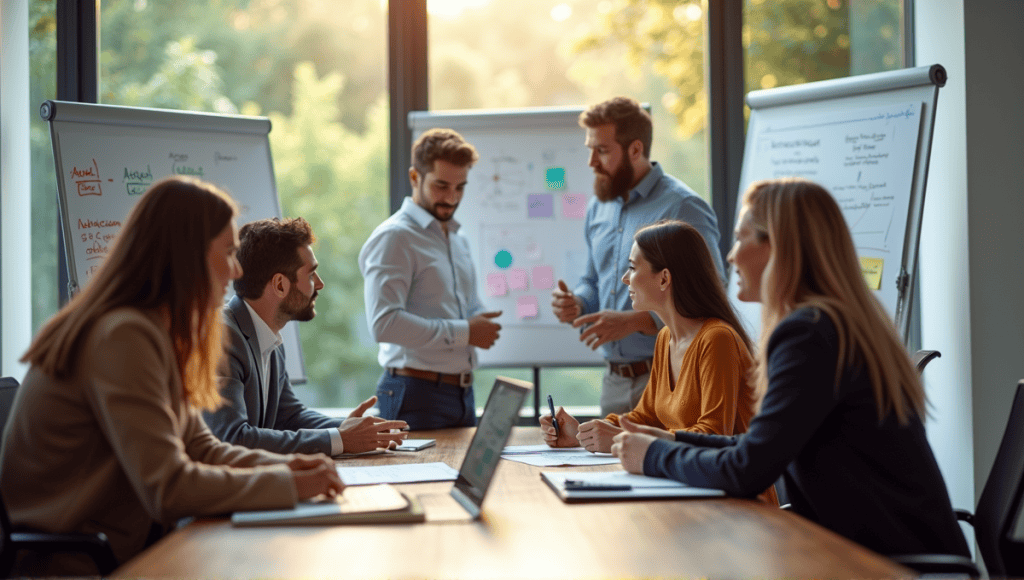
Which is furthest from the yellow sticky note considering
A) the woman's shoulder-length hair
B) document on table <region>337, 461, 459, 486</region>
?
the woman's shoulder-length hair

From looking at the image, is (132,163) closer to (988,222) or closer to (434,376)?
(434,376)

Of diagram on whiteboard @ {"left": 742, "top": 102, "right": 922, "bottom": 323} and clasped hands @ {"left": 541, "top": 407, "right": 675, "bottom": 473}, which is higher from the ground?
diagram on whiteboard @ {"left": 742, "top": 102, "right": 922, "bottom": 323}

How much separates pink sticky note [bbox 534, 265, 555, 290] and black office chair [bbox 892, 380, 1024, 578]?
6.83 feet

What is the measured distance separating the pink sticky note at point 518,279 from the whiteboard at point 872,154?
904 millimetres

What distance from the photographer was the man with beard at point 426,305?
309cm

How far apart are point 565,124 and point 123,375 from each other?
2.66m

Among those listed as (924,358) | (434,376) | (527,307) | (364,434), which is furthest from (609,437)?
(527,307)

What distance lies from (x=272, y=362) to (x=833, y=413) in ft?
5.01

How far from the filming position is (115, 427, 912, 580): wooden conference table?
1143 millimetres

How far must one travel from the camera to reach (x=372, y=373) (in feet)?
12.6

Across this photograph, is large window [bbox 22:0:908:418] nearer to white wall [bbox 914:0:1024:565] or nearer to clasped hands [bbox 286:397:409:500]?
white wall [bbox 914:0:1024:565]

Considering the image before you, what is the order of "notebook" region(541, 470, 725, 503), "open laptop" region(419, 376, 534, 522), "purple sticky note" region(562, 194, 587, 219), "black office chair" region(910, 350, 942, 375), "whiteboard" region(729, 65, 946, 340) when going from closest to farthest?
1. "open laptop" region(419, 376, 534, 522)
2. "notebook" region(541, 470, 725, 503)
3. "black office chair" region(910, 350, 942, 375)
4. "whiteboard" region(729, 65, 946, 340)
5. "purple sticky note" region(562, 194, 587, 219)

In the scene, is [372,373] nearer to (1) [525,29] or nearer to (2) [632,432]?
(1) [525,29]

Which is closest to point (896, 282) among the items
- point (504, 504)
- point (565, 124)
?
point (565, 124)
